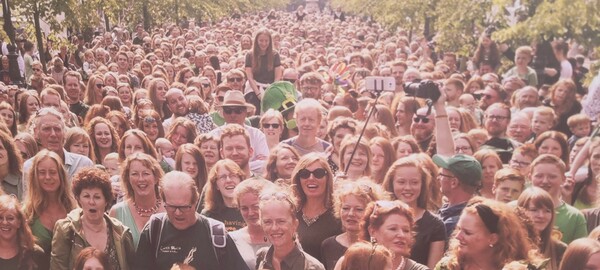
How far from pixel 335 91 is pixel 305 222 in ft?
28.1

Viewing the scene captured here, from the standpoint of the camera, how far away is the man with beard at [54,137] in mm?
7969

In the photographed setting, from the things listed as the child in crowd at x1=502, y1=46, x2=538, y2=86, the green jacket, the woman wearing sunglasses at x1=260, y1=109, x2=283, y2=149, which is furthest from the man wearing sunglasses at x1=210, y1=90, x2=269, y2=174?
the child in crowd at x1=502, y1=46, x2=538, y2=86

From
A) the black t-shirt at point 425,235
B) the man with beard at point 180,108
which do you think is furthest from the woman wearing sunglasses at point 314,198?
the man with beard at point 180,108

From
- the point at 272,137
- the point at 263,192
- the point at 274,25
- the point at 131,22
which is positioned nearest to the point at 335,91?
the point at 272,137

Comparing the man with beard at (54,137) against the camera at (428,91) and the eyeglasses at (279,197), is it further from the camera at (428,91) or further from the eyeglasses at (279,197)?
the camera at (428,91)

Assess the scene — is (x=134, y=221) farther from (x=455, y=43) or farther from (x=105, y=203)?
(x=455, y=43)

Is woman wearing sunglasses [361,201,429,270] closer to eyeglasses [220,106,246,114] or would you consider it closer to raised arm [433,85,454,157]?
raised arm [433,85,454,157]

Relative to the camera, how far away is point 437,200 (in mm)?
6797

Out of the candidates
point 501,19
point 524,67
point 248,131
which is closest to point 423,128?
point 248,131

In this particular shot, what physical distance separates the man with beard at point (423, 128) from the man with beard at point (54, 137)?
305cm

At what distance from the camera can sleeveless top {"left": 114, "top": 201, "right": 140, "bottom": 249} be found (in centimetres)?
658

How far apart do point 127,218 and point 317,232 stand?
→ 1.35 m

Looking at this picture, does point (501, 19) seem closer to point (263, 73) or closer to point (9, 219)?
point (263, 73)

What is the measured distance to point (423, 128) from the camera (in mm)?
9016
